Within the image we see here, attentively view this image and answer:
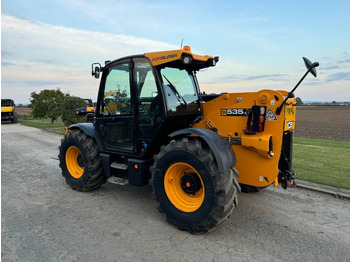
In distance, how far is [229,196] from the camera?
338 cm

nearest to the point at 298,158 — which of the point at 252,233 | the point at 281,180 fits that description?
the point at 281,180

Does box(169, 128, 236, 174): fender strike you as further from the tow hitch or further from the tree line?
the tree line

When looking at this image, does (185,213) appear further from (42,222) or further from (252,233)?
(42,222)

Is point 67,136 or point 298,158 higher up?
point 67,136

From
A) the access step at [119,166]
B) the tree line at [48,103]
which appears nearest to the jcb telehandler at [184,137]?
the access step at [119,166]

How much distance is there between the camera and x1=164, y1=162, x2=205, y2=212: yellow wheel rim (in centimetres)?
369

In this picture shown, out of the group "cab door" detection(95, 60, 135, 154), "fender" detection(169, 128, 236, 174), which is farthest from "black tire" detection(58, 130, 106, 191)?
"fender" detection(169, 128, 236, 174)

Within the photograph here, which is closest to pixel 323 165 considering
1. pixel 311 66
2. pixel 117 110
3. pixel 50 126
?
pixel 311 66

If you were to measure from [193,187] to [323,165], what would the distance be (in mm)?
4622

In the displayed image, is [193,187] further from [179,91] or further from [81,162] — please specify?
[81,162]

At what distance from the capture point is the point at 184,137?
12.5 ft

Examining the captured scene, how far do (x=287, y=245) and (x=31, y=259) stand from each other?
301 cm

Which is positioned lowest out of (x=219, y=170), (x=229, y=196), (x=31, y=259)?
(x=31, y=259)

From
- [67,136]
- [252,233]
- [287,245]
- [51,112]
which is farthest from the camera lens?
[51,112]
